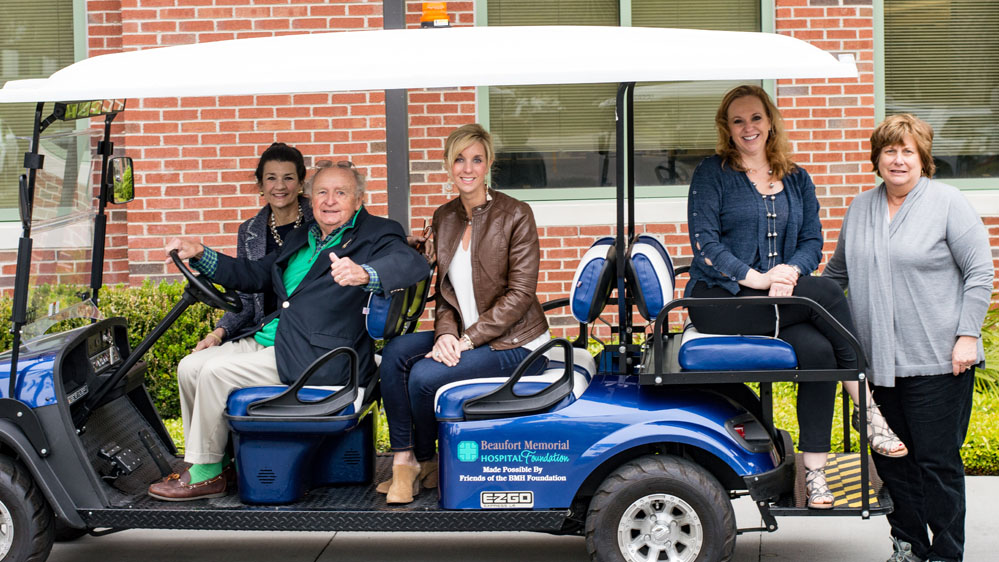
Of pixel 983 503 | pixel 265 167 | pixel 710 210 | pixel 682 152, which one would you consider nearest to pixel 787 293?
pixel 710 210

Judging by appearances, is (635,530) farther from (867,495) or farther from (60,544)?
(60,544)

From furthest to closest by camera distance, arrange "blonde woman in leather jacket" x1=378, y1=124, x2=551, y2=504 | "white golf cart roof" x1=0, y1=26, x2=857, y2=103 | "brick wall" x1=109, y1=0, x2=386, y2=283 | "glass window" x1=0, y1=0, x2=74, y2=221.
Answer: "glass window" x1=0, y1=0, x2=74, y2=221, "brick wall" x1=109, y1=0, x2=386, y2=283, "blonde woman in leather jacket" x1=378, y1=124, x2=551, y2=504, "white golf cart roof" x1=0, y1=26, x2=857, y2=103

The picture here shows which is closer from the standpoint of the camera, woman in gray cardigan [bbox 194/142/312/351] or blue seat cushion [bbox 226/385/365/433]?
blue seat cushion [bbox 226/385/365/433]

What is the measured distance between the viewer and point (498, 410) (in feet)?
12.6

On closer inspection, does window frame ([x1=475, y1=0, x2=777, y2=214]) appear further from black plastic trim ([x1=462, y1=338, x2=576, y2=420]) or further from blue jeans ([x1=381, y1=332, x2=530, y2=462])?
black plastic trim ([x1=462, y1=338, x2=576, y2=420])

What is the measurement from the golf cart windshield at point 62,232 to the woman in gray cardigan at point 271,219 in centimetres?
59

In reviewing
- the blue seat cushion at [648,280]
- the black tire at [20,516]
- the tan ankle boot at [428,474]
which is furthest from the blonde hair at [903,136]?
the black tire at [20,516]

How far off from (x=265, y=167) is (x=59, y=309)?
3.45 ft

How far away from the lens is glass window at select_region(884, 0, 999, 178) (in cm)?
767

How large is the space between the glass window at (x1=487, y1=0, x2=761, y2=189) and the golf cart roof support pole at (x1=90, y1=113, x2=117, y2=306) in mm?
3540

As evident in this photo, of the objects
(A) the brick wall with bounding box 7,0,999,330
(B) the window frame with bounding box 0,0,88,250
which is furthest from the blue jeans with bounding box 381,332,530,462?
(B) the window frame with bounding box 0,0,88,250

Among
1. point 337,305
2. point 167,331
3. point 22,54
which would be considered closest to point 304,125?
point 167,331

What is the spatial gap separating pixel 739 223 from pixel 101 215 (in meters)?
2.49

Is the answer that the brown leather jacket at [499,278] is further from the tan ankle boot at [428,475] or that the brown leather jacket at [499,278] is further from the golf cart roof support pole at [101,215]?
the golf cart roof support pole at [101,215]
